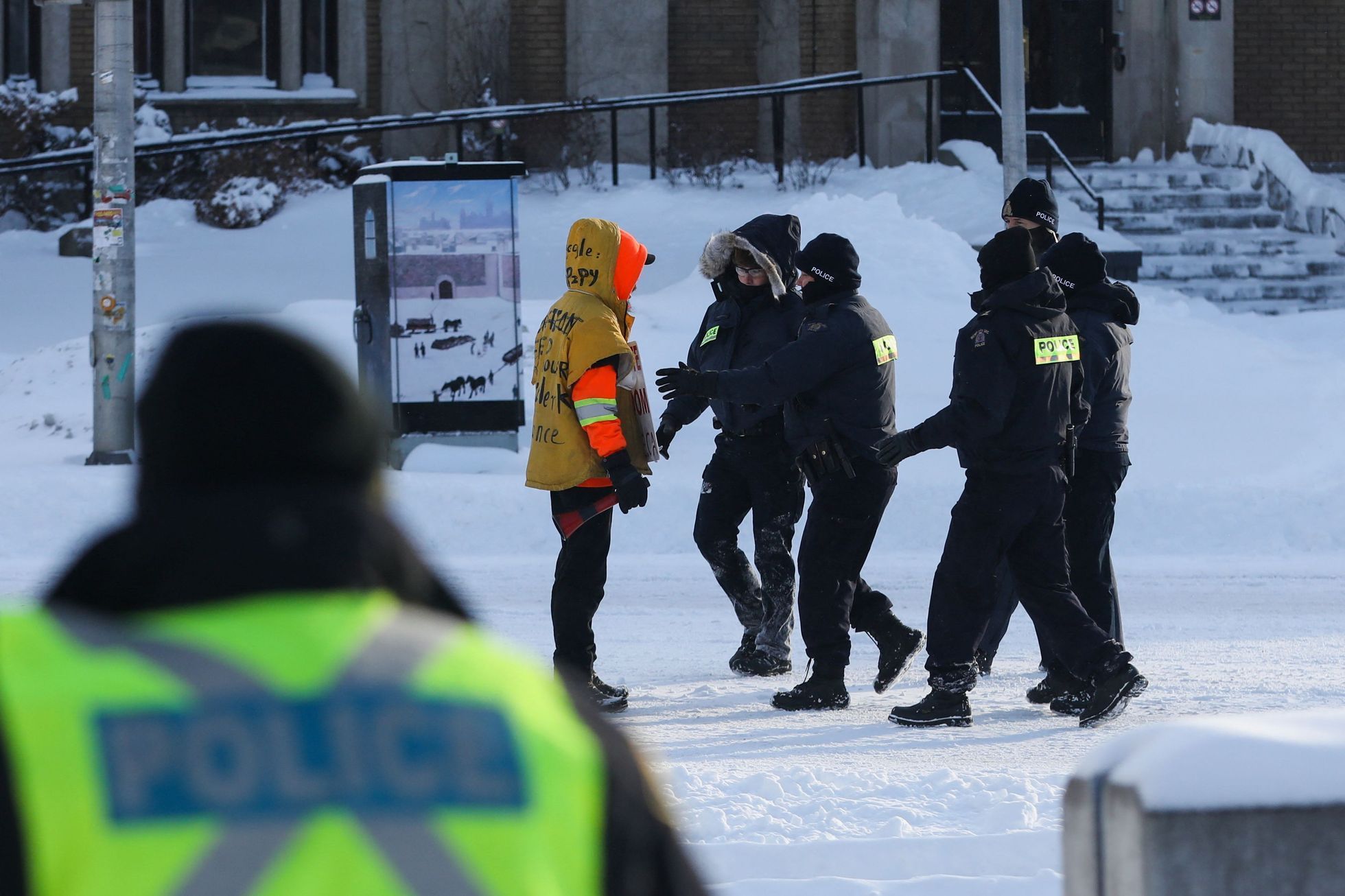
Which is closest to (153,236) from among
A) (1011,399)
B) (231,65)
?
(231,65)

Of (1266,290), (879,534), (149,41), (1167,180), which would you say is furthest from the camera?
(149,41)

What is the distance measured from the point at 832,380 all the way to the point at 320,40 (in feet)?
51.6

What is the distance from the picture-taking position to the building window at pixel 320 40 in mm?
20453

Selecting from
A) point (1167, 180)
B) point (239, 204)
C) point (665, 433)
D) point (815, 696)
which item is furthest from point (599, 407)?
point (1167, 180)

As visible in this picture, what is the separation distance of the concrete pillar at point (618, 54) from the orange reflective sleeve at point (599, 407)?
13854mm

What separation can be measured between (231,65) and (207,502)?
20.2 metres

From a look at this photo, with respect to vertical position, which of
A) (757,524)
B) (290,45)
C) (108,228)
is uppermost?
(290,45)

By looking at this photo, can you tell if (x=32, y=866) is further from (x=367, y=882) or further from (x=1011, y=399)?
(x=1011, y=399)

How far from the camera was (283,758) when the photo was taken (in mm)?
1339

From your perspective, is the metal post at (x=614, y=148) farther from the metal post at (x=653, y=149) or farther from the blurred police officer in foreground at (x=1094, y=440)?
the blurred police officer in foreground at (x=1094, y=440)

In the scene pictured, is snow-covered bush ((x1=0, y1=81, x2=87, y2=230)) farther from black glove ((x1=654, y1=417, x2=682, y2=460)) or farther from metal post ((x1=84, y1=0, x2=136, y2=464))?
black glove ((x1=654, y1=417, x2=682, y2=460))

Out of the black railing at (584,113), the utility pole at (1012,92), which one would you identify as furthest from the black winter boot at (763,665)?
the black railing at (584,113)

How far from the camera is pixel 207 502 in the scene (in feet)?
4.66

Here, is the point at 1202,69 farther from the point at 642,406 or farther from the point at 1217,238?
the point at 642,406
